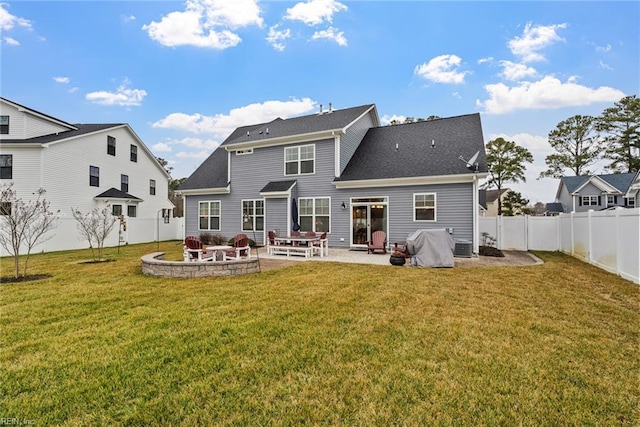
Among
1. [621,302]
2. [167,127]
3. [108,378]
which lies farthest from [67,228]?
[621,302]

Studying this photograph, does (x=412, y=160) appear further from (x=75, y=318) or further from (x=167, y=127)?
(x=167, y=127)

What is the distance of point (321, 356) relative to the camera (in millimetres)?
3373

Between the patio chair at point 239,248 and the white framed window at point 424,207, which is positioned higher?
the white framed window at point 424,207

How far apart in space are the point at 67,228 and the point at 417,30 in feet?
65.0

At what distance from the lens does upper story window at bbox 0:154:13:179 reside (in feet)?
53.3

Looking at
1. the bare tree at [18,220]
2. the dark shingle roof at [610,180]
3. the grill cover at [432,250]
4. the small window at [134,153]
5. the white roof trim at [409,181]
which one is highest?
the small window at [134,153]

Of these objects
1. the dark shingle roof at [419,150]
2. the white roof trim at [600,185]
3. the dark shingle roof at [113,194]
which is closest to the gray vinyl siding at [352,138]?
the dark shingle roof at [419,150]

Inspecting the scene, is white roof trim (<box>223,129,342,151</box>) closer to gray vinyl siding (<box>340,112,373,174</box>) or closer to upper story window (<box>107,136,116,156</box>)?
gray vinyl siding (<box>340,112,373,174</box>)

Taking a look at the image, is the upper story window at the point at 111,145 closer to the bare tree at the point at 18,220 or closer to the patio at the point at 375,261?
the bare tree at the point at 18,220

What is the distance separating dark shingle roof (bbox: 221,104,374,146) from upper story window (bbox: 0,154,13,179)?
450 inches

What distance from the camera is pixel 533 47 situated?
13.9 m

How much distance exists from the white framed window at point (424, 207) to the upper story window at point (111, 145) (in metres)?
19.9

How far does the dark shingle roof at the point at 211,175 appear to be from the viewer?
17.3m

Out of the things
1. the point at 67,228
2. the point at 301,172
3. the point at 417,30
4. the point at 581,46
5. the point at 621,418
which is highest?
the point at 417,30
